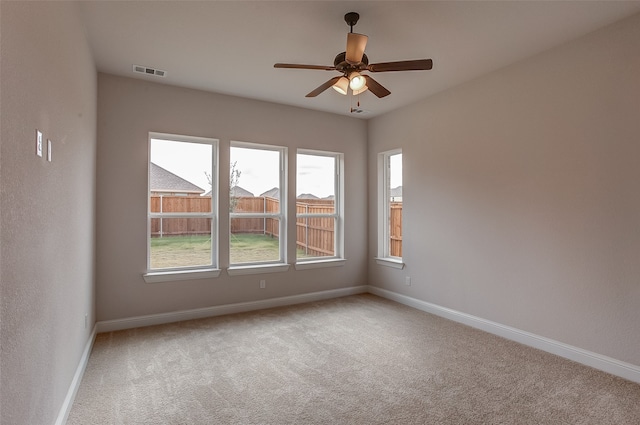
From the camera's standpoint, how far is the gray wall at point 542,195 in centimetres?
275

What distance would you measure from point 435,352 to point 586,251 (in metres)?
1.58

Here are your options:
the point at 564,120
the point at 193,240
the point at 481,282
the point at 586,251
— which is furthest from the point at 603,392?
the point at 193,240

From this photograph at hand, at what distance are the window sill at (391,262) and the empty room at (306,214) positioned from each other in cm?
4

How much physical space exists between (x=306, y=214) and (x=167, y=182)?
196cm

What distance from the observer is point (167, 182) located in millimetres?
4211

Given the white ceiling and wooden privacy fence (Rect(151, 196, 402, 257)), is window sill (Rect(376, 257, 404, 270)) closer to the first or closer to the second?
wooden privacy fence (Rect(151, 196, 402, 257))

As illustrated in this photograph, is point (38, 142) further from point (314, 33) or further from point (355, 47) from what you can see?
Answer: point (314, 33)

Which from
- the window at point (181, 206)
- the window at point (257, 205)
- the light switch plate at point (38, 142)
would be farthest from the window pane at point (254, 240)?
the light switch plate at point (38, 142)

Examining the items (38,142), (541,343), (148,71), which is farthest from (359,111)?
(38,142)

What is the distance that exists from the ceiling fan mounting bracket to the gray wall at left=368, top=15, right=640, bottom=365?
74.5 inches

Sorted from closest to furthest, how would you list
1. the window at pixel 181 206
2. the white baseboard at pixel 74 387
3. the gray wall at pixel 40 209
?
the gray wall at pixel 40 209 → the white baseboard at pixel 74 387 → the window at pixel 181 206

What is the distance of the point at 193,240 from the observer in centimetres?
433

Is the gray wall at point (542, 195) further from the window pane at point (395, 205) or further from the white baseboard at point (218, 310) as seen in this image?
the white baseboard at point (218, 310)

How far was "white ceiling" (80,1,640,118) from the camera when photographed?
8.45ft
